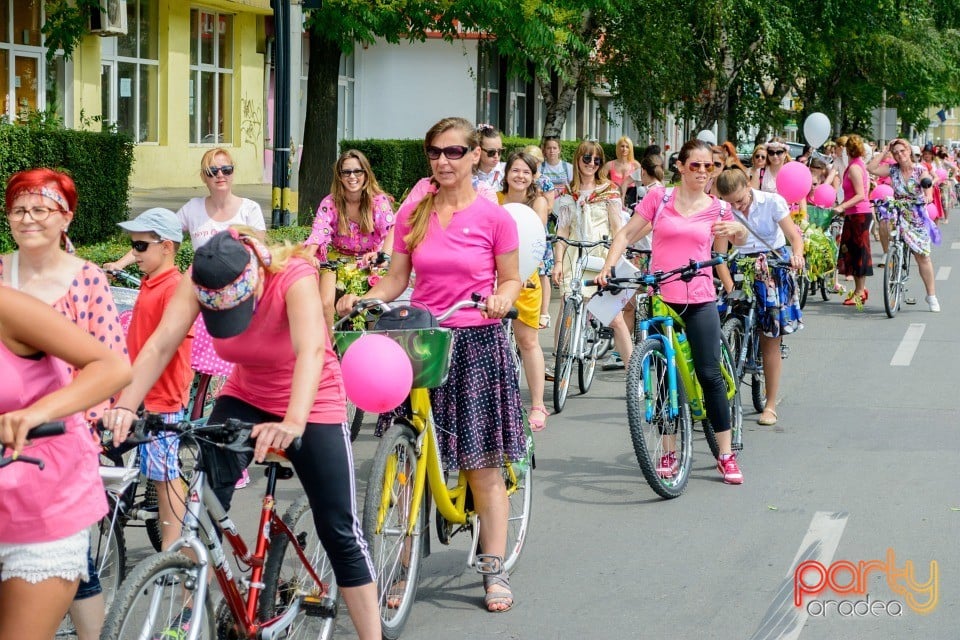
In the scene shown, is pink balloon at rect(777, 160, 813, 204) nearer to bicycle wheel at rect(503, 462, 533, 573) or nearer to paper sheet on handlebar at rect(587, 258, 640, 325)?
paper sheet on handlebar at rect(587, 258, 640, 325)

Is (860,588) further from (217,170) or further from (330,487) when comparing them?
(217,170)

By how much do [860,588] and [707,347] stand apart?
6.50 feet

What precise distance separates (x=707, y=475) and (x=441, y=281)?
119 inches

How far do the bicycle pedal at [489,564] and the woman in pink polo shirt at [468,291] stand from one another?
86mm

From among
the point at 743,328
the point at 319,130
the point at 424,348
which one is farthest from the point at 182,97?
the point at 424,348

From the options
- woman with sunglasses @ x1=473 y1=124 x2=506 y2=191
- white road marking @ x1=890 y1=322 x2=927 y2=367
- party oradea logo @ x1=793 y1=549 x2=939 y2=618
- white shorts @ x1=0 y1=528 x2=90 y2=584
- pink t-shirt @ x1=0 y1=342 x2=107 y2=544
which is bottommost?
party oradea logo @ x1=793 y1=549 x2=939 y2=618

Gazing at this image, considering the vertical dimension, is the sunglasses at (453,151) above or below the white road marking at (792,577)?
above

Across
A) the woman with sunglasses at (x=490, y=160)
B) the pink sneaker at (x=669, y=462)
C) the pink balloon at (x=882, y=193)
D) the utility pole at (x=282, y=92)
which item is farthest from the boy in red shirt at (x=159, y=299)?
the pink balloon at (x=882, y=193)

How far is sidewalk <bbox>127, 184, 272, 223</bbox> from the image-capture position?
21.5 metres

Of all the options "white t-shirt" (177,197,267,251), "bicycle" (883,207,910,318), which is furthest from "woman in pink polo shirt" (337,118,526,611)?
"bicycle" (883,207,910,318)

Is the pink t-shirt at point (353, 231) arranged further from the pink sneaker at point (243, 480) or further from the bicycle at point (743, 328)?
the pink sneaker at point (243, 480)

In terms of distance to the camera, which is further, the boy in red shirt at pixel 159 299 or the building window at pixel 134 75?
the building window at pixel 134 75

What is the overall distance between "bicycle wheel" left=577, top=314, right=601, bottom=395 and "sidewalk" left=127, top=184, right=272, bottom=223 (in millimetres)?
10113

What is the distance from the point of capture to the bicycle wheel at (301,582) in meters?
4.33
